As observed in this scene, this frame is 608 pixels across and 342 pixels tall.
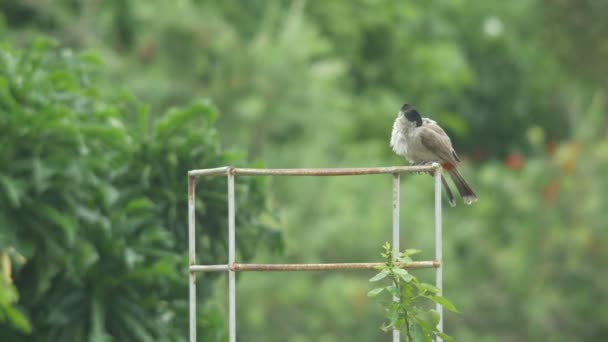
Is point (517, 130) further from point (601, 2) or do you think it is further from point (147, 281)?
point (147, 281)

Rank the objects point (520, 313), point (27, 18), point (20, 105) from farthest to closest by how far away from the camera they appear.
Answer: point (27, 18)
point (520, 313)
point (20, 105)

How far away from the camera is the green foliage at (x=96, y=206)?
9.03 metres

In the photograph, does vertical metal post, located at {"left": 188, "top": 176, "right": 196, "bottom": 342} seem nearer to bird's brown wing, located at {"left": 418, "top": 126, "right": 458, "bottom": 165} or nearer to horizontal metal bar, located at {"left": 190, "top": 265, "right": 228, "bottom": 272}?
horizontal metal bar, located at {"left": 190, "top": 265, "right": 228, "bottom": 272}

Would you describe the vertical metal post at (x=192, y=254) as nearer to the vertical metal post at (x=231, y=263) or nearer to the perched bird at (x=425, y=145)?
the vertical metal post at (x=231, y=263)

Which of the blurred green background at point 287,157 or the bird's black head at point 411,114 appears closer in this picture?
the bird's black head at point 411,114

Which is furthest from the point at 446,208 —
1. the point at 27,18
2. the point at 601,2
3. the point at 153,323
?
the point at 153,323

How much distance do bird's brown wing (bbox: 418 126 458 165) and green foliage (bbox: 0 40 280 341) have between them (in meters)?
2.45

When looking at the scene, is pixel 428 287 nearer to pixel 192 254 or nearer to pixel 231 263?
pixel 231 263

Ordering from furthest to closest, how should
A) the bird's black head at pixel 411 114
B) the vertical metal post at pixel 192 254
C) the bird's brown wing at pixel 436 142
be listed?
the bird's brown wing at pixel 436 142 → the bird's black head at pixel 411 114 → the vertical metal post at pixel 192 254

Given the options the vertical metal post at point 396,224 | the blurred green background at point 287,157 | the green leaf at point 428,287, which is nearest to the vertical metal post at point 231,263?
the vertical metal post at point 396,224

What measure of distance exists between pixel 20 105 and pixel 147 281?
1.42 meters

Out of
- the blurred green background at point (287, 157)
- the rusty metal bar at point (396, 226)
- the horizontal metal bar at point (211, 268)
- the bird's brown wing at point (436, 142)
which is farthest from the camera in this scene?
the blurred green background at point (287, 157)

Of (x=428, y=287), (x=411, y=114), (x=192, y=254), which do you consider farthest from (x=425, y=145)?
(x=428, y=287)

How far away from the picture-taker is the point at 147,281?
9.54 metres
